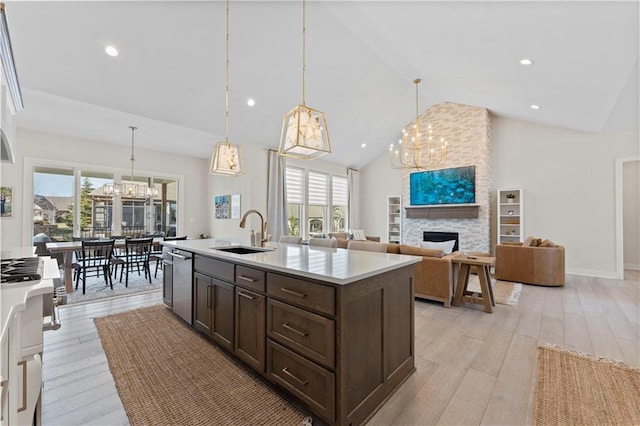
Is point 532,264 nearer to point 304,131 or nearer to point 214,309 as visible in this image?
point 304,131

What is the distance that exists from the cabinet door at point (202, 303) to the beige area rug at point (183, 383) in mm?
176

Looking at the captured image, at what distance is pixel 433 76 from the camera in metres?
5.25

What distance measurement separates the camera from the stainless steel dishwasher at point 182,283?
299 centimetres

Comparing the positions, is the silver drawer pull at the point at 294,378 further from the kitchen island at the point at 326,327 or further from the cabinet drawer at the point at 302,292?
the cabinet drawer at the point at 302,292

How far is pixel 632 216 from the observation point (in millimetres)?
6527

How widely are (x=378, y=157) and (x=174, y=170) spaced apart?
611 cm

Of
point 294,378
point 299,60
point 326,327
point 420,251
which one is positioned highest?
point 299,60

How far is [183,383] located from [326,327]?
134 centimetres

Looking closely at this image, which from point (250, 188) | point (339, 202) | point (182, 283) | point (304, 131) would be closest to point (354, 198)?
point (339, 202)

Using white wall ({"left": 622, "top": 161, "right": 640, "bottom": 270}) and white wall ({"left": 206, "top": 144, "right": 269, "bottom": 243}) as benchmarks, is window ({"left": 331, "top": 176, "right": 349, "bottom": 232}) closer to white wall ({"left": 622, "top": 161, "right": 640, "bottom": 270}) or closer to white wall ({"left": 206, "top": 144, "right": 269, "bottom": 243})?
white wall ({"left": 206, "top": 144, "right": 269, "bottom": 243})

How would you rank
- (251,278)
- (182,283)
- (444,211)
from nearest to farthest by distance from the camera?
1. (251,278)
2. (182,283)
3. (444,211)

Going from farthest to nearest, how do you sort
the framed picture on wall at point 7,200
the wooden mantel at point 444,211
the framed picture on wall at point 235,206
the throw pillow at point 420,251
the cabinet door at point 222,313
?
the wooden mantel at point 444,211 < the framed picture on wall at point 235,206 < the framed picture on wall at point 7,200 < the throw pillow at point 420,251 < the cabinet door at point 222,313

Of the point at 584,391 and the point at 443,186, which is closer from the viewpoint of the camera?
the point at 584,391

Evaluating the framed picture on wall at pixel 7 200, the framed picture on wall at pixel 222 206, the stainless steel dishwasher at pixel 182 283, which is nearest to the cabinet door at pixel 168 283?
the stainless steel dishwasher at pixel 182 283
